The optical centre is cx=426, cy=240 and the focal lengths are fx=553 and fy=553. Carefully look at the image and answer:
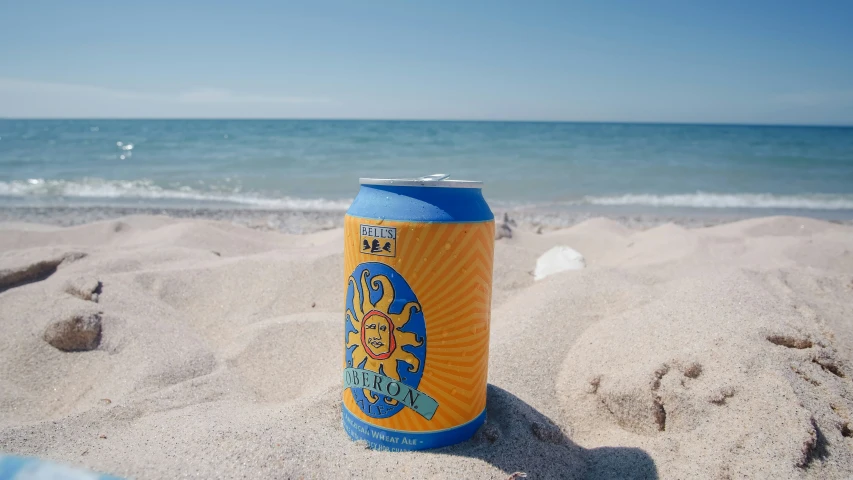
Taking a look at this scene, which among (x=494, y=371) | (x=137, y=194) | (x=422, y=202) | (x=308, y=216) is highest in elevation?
(x=422, y=202)

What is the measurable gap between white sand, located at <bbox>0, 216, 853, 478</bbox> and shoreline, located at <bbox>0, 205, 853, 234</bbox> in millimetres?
3127

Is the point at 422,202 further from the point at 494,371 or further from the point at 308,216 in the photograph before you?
the point at 308,216

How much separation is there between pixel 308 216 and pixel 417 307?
6293 mm

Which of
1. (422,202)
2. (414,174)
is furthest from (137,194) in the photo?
(422,202)

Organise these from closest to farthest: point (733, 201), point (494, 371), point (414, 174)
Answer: point (494, 371) < point (733, 201) < point (414, 174)

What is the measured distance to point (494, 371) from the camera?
2.25 meters

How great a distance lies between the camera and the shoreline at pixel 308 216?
6.86 metres

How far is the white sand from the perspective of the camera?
5.34 feet

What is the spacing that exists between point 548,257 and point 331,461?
8.86 ft

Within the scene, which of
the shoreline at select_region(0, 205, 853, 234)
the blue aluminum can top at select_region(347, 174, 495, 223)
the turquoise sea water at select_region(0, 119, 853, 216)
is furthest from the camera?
the turquoise sea water at select_region(0, 119, 853, 216)

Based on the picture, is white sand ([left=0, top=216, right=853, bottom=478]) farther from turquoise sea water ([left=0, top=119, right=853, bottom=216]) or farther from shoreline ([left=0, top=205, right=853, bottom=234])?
turquoise sea water ([left=0, top=119, right=853, bottom=216])

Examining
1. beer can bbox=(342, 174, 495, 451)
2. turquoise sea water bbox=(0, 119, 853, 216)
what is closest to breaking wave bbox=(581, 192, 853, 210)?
turquoise sea water bbox=(0, 119, 853, 216)

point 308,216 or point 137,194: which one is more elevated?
point 308,216

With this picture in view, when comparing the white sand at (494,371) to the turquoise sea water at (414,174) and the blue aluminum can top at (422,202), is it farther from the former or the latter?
the turquoise sea water at (414,174)
